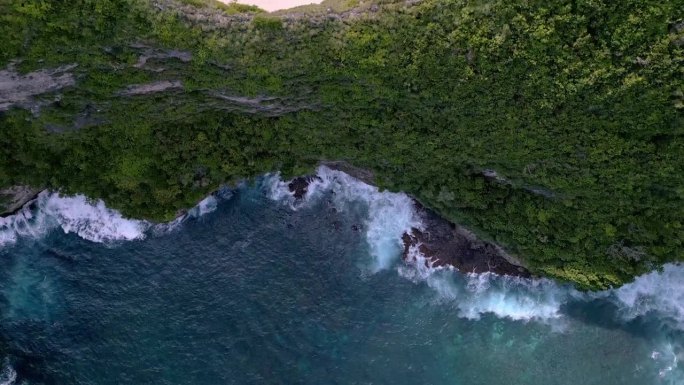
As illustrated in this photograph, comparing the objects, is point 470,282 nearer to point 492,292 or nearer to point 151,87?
point 492,292

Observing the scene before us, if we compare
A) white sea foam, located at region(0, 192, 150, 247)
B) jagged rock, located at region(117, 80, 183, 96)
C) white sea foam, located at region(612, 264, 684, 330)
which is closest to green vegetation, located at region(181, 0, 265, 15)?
jagged rock, located at region(117, 80, 183, 96)

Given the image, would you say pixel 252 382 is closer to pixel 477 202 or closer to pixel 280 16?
pixel 477 202

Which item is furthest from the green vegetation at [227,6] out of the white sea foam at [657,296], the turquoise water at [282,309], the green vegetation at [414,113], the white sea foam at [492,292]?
the white sea foam at [657,296]

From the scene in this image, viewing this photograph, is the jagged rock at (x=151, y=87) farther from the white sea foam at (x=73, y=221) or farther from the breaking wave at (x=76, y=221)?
the white sea foam at (x=73, y=221)

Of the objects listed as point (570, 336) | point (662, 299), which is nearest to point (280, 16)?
point (570, 336)

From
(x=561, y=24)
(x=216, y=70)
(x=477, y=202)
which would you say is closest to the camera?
(x=561, y=24)
